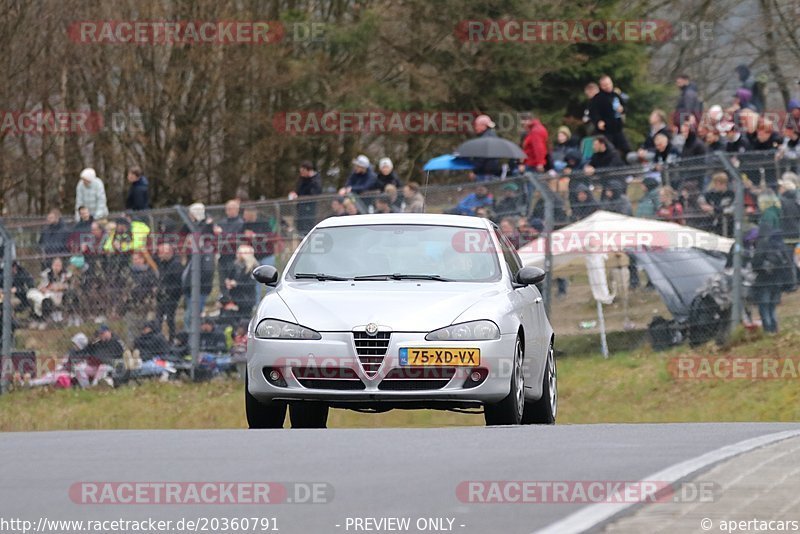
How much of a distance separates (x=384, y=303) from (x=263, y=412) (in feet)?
4.32

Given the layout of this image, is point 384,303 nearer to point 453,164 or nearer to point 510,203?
point 510,203

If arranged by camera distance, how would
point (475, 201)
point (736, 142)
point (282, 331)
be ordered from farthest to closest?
point (736, 142)
point (475, 201)
point (282, 331)

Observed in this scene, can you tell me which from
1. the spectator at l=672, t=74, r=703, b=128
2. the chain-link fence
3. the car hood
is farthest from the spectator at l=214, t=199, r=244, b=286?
the car hood

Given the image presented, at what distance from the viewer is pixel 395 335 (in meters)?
11.7

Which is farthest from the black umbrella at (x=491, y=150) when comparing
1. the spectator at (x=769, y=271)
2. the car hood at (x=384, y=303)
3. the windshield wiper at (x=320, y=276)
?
the car hood at (x=384, y=303)

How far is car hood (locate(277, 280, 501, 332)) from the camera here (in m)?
11.8

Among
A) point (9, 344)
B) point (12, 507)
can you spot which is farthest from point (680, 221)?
point (12, 507)

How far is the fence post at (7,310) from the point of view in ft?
74.0

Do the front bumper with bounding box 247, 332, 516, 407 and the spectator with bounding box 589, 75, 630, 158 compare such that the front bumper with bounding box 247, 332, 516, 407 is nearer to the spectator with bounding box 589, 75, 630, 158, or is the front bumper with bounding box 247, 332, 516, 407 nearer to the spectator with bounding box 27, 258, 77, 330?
the spectator with bounding box 27, 258, 77, 330

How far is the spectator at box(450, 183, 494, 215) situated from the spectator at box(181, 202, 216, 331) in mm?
3118

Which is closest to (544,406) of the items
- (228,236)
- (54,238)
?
(228,236)

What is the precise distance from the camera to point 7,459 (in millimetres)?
9102

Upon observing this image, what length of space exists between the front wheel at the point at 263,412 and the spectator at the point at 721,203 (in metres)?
9.04
